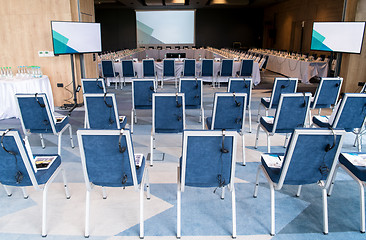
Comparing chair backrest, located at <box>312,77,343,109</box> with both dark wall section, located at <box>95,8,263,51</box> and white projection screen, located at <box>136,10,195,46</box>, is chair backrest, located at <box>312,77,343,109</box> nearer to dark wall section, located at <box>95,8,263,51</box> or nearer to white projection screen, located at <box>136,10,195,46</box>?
white projection screen, located at <box>136,10,195,46</box>

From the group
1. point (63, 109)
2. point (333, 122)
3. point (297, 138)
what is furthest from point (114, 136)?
point (63, 109)

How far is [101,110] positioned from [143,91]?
3.81 ft

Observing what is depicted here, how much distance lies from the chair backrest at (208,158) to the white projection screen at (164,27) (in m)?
20.8

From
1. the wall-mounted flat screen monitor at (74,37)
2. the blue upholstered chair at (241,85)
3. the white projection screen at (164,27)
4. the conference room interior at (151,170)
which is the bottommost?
the conference room interior at (151,170)

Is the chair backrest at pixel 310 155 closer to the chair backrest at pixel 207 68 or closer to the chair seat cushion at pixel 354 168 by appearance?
the chair seat cushion at pixel 354 168

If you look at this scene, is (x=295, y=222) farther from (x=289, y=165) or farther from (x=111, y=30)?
(x=111, y=30)


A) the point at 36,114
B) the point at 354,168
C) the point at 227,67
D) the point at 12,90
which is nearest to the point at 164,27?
the point at 227,67

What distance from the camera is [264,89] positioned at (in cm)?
979

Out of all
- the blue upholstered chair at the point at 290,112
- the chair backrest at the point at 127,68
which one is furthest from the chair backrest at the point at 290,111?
the chair backrest at the point at 127,68

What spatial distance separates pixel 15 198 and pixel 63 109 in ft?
14.1

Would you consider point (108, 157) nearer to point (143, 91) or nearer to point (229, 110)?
point (229, 110)

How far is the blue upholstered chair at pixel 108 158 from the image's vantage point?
2314 mm

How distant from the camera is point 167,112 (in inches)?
156

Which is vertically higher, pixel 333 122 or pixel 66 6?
pixel 66 6
